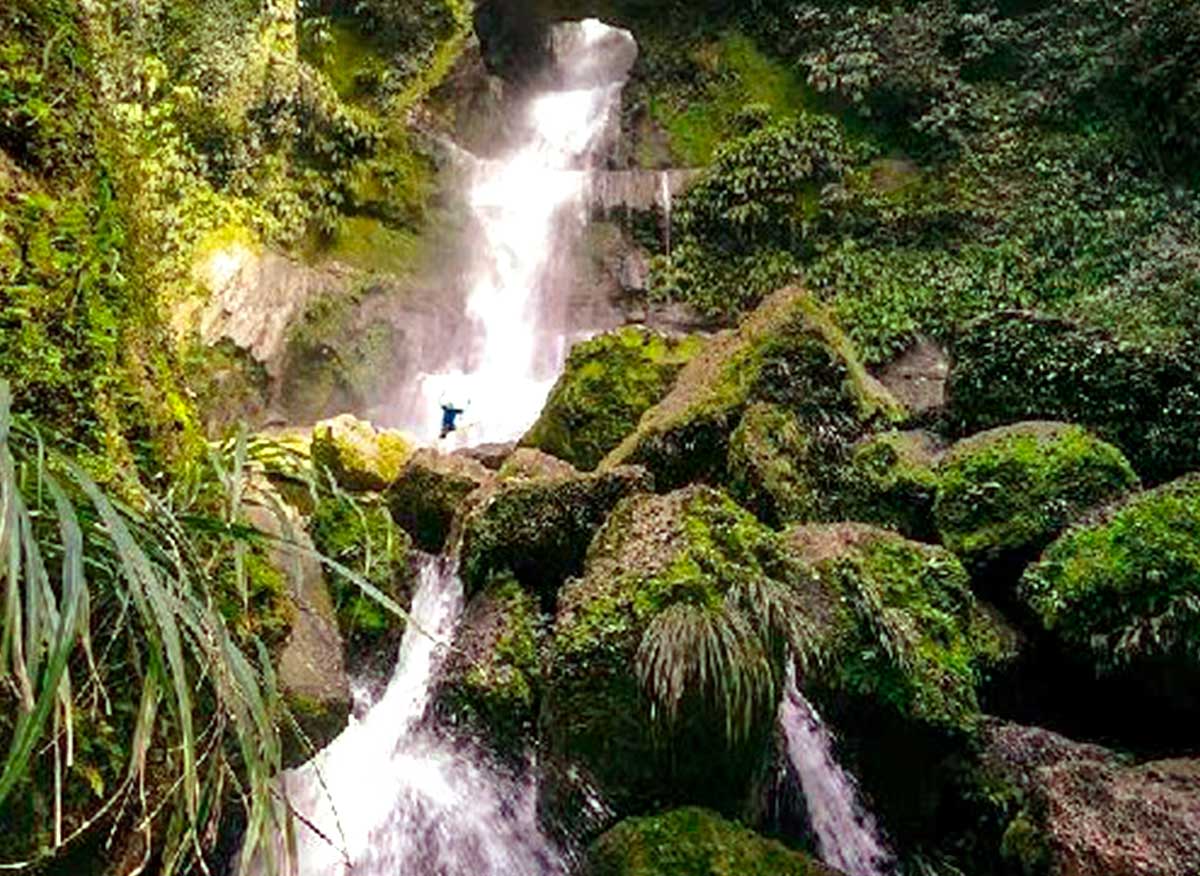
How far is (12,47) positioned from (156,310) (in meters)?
1.04

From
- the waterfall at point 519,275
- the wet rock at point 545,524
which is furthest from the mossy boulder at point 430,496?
the waterfall at point 519,275

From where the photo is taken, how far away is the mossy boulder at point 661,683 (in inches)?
171

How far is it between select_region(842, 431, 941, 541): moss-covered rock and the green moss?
3.98ft

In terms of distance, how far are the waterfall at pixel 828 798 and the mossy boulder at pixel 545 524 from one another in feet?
4.85

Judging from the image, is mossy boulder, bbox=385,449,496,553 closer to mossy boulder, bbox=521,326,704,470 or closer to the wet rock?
mossy boulder, bbox=521,326,704,470

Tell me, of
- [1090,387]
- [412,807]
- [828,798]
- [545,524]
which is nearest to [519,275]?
[1090,387]

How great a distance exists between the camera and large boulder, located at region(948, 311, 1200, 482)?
823 cm

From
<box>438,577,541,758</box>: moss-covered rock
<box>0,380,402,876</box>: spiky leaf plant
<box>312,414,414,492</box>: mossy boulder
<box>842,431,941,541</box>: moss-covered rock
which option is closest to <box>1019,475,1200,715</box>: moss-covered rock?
<box>842,431,941,541</box>: moss-covered rock

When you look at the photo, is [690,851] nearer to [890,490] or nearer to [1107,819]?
[1107,819]

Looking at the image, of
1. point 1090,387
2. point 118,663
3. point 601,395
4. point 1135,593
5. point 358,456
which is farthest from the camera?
point 358,456

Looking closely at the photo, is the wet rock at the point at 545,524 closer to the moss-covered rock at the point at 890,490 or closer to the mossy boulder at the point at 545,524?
the mossy boulder at the point at 545,524

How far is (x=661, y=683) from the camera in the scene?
4.30 m

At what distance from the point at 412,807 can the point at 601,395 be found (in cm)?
442

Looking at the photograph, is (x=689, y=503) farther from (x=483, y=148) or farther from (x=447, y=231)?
(x=483, y=148)
